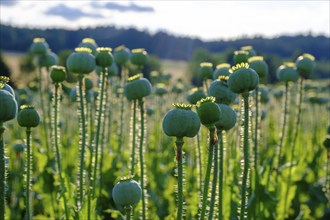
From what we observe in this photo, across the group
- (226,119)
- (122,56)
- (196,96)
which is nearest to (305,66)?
(196,96)

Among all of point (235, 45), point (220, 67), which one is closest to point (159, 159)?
point (220, 67)

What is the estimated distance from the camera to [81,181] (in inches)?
116

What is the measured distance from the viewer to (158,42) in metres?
125

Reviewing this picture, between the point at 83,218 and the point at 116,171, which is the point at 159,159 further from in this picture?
the point at 83,218

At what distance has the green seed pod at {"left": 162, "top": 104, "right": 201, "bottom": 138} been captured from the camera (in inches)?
74.4

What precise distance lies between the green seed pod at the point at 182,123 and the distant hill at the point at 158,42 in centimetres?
11201

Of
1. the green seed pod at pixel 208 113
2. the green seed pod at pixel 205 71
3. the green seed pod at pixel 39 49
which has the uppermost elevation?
the green seed pod at pixel 39 49

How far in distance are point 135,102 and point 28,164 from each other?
956 millimetres

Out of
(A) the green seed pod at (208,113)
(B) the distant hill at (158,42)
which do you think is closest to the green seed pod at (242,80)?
(A) the green seed pod at (208,113)

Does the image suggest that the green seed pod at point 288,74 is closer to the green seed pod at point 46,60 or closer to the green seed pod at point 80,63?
the green seed pod at point 80,63

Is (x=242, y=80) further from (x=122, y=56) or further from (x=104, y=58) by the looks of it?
(x=122, y=56)

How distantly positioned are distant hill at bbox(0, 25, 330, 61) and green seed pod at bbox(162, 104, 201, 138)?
367 feet

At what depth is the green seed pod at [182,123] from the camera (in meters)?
1.89

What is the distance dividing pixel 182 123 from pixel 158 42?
124 meters
